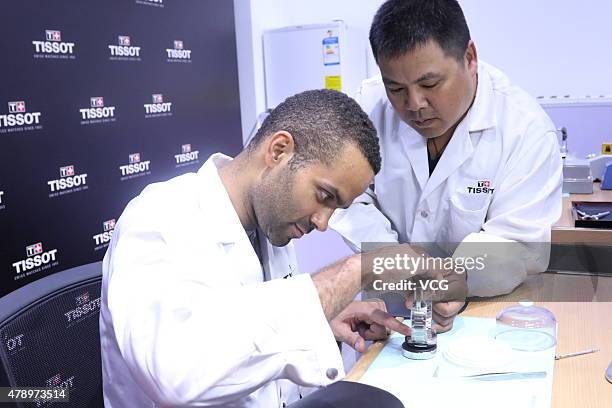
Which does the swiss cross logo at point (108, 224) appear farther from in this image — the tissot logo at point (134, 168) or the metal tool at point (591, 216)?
the metal tool at point (591, 216)

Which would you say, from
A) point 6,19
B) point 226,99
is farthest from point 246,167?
point 226,99

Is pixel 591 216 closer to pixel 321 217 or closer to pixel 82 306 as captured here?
pixel 321 217

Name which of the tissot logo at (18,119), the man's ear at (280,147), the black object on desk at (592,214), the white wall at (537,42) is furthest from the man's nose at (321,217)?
the white wall at (537,42)

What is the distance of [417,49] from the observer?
4.48 feet

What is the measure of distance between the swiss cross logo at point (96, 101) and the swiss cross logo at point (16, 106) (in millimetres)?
391

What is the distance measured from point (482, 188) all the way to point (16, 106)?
183cm

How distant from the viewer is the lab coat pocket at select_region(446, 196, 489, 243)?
1.56 m

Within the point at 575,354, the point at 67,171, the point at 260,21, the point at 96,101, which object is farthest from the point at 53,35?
the point at 575,354

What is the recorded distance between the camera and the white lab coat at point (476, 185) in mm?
1478

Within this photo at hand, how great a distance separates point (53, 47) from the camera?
2600 millimetres

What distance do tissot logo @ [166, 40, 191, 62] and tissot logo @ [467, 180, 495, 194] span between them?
220 centimetres

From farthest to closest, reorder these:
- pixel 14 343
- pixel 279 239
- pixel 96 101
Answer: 1. pixel 96 101
2. pixel 279 239
3. pixel 14 343

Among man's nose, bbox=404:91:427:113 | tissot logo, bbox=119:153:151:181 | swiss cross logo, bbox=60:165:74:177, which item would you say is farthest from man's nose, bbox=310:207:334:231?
tissot logo, bbox=119:153:151:181

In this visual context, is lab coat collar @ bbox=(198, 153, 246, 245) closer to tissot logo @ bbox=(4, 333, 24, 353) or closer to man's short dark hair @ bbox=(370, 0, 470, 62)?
tissot logo @ bbox=(4, 333, 24, 353)
